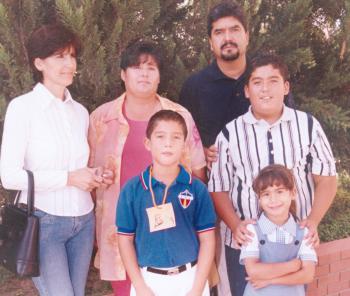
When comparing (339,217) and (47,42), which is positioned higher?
(47,42)

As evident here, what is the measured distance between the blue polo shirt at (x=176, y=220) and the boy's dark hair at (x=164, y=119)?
0.75 feet

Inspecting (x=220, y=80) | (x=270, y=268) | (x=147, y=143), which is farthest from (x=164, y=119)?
(x=270, y=268)

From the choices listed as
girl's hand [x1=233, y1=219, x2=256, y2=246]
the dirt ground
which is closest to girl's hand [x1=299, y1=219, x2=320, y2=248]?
girl's hand [x1=233, y1=219, x2=256, y2=246]

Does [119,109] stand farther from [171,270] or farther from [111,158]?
[171,270]

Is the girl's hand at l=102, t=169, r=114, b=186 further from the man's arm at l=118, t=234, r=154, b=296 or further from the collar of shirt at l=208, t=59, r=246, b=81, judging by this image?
the collar of shirt at l=208, t=59, r=246, b=81

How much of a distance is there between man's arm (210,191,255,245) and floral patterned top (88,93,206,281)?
9.6 inches

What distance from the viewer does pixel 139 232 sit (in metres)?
2.79

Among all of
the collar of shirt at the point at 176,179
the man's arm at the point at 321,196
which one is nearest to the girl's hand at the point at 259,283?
the man's arm at the point at 321,196

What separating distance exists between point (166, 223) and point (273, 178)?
643 millimetres

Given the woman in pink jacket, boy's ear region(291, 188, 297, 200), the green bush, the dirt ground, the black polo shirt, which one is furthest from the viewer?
the green bush

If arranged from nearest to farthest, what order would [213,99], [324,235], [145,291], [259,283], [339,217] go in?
[145,291] < [259,283] < [213,99] < [324,235] < [339,217]

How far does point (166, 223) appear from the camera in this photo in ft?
8.96

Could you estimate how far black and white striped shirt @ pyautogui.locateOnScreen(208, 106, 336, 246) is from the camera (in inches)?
117

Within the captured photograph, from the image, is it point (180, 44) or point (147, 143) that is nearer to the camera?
point (147, 143)
